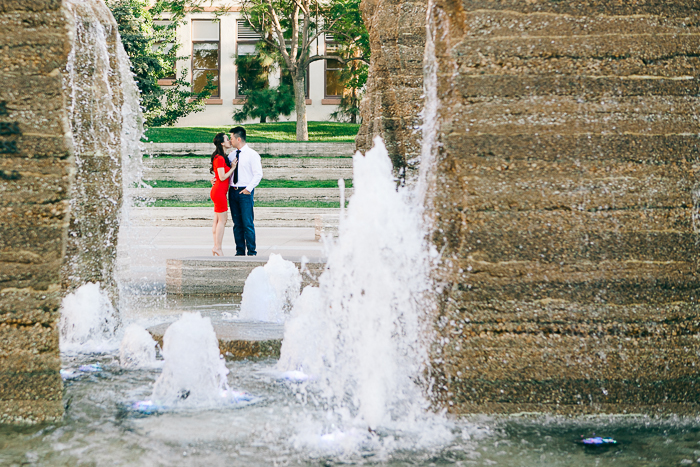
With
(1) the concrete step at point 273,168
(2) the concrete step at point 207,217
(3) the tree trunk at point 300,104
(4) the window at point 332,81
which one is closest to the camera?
(2) the concrete step at point 207,217

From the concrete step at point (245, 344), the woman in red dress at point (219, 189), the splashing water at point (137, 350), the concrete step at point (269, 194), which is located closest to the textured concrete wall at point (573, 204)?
the concrete step at point (245, 344)

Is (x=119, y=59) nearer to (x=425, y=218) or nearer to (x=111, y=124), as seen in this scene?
(x=111, y=124)

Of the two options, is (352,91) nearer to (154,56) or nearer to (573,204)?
(154,56)

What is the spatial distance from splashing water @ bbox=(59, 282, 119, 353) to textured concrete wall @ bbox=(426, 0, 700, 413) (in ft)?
8.82

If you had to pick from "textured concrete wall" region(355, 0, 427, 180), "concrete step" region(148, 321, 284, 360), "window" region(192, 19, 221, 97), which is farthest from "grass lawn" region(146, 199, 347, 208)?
"window" region(192, 19, 221, 97)

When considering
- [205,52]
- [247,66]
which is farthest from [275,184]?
[205,52]

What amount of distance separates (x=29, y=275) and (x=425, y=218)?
1826 millimetres

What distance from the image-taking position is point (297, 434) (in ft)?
10.00

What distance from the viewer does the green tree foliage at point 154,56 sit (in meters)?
24.7

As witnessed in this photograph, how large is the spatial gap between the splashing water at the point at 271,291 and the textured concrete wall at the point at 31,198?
2492 mm

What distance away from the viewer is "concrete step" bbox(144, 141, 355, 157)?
21.2 meters

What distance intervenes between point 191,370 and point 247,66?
2672cm

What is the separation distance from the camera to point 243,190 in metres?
8.30

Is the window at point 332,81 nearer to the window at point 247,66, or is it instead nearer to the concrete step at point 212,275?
the window at point 247,66
